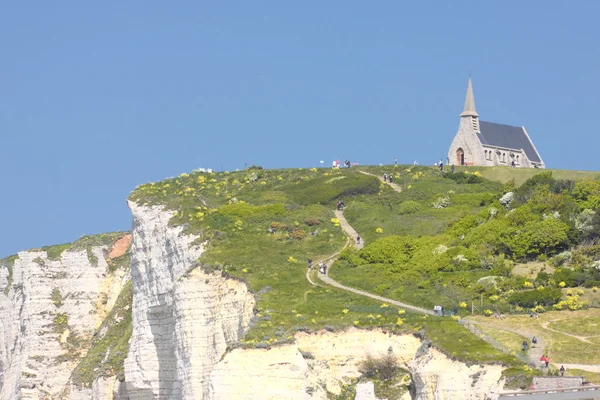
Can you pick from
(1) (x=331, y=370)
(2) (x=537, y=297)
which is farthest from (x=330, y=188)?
(1) (x=331, y=370)

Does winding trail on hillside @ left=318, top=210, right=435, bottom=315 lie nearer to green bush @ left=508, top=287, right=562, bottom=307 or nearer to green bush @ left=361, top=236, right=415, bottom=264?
green bush @ left=361, top=236, right=415, bottom=264

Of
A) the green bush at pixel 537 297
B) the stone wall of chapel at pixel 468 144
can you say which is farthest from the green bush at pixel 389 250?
the stone wall of chapel at pixel 468 144

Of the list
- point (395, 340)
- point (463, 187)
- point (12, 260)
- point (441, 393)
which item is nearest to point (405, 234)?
point (463, 187)

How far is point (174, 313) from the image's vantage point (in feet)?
367

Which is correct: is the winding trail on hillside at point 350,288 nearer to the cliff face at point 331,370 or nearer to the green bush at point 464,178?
the cliff face at point 331,370

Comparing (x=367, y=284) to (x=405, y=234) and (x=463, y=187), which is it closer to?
(x=405, y=234)

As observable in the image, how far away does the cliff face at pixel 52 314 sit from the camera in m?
146

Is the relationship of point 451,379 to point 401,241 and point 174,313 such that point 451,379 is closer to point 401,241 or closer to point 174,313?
point 174,313

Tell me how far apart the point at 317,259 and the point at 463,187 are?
94.6 feet

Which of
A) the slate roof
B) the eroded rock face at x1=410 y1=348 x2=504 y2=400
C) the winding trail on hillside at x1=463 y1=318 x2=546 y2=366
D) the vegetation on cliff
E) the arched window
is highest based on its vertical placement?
the slate roof

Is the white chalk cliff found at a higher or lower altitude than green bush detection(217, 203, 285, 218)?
lower

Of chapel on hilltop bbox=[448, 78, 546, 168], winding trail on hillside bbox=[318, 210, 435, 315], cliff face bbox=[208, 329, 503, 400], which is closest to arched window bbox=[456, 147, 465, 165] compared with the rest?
chapel on hilltop bbox=[448, 78, 546, 168]

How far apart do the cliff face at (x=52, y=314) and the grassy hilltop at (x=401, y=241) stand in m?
14.5

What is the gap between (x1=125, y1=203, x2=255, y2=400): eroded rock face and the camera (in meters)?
105
